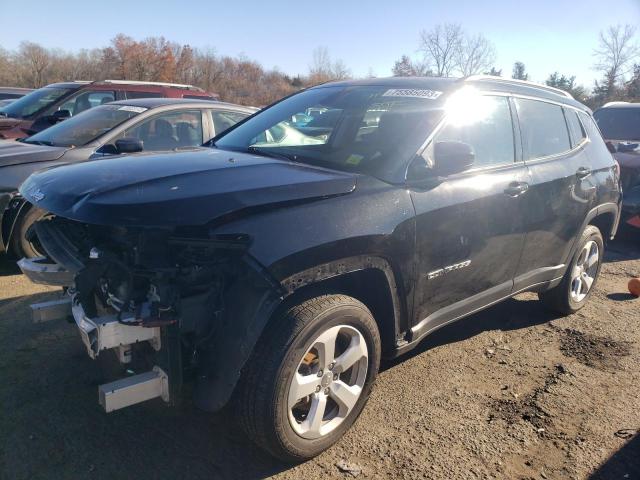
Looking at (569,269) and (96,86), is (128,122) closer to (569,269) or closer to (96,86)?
(96,86)

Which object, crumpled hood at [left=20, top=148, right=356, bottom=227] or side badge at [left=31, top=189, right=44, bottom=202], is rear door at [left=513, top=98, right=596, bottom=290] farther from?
side badge at [left=31, top=189, right=44, bottom=202]

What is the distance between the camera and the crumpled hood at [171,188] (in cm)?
225

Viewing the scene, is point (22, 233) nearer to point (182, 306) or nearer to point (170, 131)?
point (170, 131)

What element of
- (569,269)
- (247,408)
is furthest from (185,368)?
(569,269)

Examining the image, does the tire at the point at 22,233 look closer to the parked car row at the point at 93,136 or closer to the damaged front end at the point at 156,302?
the parked car row at the point at 93,136

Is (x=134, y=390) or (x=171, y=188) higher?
(x=171, y=188)

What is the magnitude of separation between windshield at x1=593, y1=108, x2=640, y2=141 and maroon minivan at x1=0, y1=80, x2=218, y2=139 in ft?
24.2

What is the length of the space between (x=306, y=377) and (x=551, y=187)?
249 cm

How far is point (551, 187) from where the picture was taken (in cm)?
395

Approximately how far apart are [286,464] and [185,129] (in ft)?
14.9

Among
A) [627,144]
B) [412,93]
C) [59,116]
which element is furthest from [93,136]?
[627,144]

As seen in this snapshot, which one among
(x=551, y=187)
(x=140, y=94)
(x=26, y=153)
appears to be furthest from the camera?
(x=140, y=94)

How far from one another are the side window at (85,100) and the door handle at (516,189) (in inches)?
277

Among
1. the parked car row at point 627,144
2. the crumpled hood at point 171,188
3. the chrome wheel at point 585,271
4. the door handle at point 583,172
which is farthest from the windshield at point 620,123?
the crumpled hood at point 171,188
